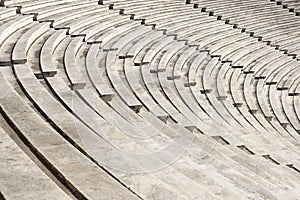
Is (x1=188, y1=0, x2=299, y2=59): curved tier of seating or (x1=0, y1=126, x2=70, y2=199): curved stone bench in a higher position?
(x1=0, y1=126, x2=70, y2=199): curved stone bench

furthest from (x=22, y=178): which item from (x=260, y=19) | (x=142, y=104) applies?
(x=260, y=19)

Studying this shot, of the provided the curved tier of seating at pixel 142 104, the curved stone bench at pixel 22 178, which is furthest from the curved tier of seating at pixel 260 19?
the curved stone bench at pixel 22 178

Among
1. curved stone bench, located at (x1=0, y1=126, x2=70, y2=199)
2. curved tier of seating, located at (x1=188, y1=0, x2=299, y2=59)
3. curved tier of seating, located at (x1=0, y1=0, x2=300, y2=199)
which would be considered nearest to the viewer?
curved stone bench, located at (x1=0, y1=126, x2=70, y2=199)

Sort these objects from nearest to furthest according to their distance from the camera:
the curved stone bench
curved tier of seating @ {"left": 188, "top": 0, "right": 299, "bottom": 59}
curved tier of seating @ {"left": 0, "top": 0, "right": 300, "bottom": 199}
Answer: the curved stone bench → curved tier of seating @ {"left": 0, "top": 0, "right": 300, "bottom": 199} → curved tier of seating @ {"left": 188, "top": 0, "right": 299, "bottom": 59}

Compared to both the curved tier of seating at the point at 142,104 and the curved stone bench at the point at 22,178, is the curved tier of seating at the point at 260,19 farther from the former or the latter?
the curved stone bench at the point at 22,178

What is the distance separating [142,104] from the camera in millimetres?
9062

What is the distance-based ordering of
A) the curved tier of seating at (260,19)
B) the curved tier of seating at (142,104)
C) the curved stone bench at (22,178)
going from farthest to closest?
the curved tier of seating at (260,19) < the curved tier of seating at (142,104) < the curved stone bench at (22,178)

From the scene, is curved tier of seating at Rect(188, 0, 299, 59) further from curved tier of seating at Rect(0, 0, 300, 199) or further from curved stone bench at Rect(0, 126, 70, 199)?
curved stone bench at Rect(0, 126, 70, 199)

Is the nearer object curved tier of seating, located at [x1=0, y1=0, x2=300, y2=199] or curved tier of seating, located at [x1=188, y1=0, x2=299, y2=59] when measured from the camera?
curved tier of seating, located at [x1=0, y1=0, x2=300, y2=199]


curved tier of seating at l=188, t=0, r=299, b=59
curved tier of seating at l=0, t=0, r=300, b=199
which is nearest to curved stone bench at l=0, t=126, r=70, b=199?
curved tier of seating at l=0, t=0, r=300, b=199

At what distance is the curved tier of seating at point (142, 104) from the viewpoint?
4.95m

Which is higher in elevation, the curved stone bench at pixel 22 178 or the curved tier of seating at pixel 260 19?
the curved stone bench at pixel 22 178

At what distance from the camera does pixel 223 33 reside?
731 inches

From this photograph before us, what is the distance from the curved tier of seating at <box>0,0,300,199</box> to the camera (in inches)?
195
